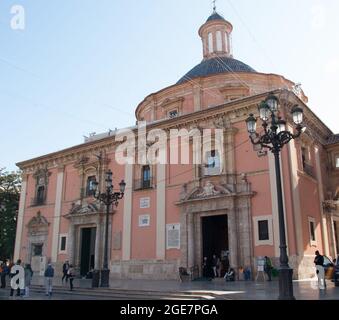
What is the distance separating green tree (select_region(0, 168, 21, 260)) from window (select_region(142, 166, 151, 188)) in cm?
1391

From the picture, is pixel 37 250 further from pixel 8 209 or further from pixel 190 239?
pixel 190 239

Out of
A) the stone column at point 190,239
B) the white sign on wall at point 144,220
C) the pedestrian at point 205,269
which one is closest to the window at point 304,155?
the stone column at point 190,239

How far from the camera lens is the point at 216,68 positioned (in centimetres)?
2353

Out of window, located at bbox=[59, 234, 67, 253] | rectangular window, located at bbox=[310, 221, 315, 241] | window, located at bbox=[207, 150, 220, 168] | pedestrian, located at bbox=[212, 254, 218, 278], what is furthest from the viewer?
window, located at bbox=[59, 234, 67, 253]

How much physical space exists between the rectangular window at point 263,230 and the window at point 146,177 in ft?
22.0

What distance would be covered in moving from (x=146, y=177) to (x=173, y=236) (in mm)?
3929

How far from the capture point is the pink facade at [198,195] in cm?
1697

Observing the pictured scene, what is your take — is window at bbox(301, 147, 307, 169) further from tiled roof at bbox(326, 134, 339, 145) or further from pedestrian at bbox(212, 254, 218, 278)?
pedestrian at bbox(212, 254, 218, 278)

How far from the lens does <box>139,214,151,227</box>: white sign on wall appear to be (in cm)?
2025

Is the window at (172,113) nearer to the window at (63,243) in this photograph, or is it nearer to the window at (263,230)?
the window at (263,230)

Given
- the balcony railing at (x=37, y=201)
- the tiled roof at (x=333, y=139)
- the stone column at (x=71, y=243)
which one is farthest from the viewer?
the balcony railing at (x=37, y=201)

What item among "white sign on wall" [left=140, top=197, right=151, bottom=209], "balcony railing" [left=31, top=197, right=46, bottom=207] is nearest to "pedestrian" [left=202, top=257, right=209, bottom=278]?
"white sign on wall" [left=140, top=197, right=151, bottom=209]
